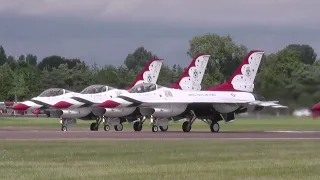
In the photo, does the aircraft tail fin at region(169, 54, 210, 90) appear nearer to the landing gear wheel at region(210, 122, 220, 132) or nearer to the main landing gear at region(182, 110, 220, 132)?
the main landing gear at region(182, 110, 220, 132)

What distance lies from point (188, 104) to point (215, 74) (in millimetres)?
59359

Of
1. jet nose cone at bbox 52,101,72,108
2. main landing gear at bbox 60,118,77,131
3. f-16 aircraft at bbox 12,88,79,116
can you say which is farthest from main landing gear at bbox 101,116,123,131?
jet nose cone at bbox 52,101,72,108

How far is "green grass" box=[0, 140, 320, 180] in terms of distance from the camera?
61.3 ft

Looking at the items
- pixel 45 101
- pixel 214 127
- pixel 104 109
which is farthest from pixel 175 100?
pixel 45 101

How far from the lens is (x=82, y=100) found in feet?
163

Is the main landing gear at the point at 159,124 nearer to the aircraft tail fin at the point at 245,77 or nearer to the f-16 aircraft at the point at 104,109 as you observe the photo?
the f-16 aircraft at the point at 104,109

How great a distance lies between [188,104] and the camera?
155ft

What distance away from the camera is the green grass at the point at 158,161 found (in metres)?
18.7

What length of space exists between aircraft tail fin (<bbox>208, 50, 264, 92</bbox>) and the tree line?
1256 millimetres

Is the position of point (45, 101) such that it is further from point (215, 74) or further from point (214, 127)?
point (215, 74)

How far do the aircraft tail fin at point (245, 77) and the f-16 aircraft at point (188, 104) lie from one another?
0.52 metres

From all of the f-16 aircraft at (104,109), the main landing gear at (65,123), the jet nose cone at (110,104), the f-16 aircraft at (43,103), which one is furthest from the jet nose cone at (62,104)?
the jet nose cone at (110,104)

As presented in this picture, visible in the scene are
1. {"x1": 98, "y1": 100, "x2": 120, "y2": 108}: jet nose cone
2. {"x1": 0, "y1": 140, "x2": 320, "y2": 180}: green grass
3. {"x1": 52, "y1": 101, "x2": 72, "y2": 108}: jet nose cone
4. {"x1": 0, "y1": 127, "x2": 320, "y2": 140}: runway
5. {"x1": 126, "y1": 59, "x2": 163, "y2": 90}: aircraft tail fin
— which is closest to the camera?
{"x1": 0, "y1": 140, "x2": 320, "y2": 180}: green grass

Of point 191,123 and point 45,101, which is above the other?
point 45,101
